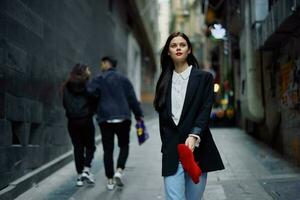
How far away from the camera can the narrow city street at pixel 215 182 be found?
5371 millimetres

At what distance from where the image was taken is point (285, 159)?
Result: 7723mm

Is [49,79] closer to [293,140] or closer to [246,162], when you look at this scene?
[246,162]

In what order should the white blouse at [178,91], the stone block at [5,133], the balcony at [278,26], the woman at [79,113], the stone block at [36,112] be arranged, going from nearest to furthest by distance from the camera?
the white blouse at [178,91] → the stone block at [5,133] → the balcony at [278,26] → the woman at [79,113] → the stone block at [36,112]

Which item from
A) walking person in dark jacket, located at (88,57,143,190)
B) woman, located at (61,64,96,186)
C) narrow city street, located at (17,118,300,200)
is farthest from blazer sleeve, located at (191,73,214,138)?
woman, located at (61,64,96,186)

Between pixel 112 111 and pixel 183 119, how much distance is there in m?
3.02

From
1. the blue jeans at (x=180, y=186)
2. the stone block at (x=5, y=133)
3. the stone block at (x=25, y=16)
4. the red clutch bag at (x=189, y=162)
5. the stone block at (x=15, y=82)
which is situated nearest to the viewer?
the red clutch bag at (x=189, y=162)

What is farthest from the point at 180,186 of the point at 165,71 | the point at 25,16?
the point at 25,16

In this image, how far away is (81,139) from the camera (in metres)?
6.25

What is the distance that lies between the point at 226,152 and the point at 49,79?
3929 mm

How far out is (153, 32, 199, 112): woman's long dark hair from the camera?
315 centimetres

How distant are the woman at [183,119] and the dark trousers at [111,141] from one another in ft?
9.33

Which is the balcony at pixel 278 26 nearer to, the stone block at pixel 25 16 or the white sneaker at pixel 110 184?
the white sneaker at pixel 110 184

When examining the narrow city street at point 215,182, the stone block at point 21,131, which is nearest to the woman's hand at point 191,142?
the narrow city street at point 215,182

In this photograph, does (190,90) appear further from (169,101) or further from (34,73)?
(34,73)
